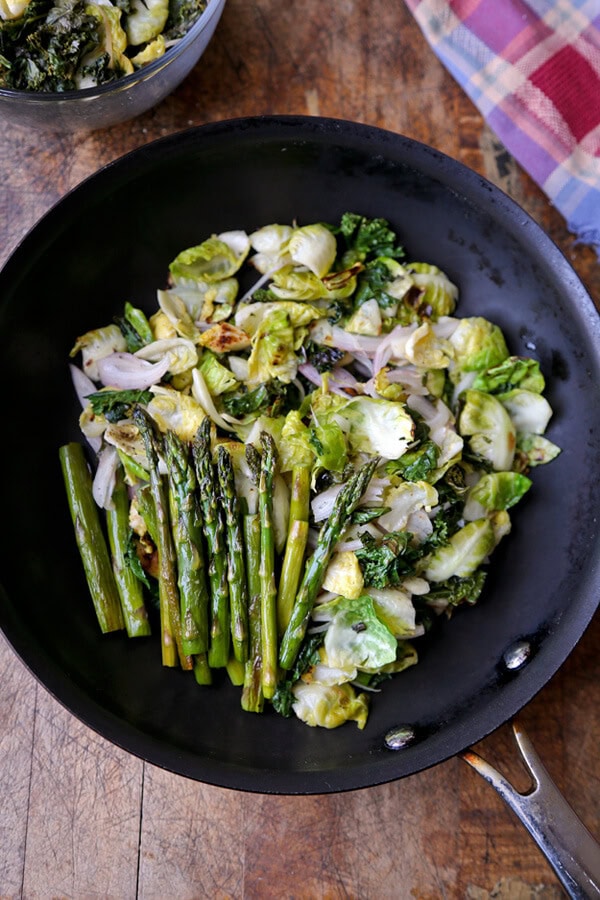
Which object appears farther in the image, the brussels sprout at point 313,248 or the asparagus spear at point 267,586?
the brussels sprout at point 313,248

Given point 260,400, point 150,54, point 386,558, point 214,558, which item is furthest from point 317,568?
point 150,54

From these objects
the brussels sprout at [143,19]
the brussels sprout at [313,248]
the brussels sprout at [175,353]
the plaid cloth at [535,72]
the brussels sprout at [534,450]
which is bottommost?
the brussels sprout at [175,353]

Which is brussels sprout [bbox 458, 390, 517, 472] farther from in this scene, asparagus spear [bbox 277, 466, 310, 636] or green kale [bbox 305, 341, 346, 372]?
asparagus spear [bbox 277, 466, 310, 636]

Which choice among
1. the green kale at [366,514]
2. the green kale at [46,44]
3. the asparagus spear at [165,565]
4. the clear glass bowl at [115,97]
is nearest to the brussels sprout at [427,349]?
the green kale at [366,514]

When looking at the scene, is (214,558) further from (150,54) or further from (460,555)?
(150,54)

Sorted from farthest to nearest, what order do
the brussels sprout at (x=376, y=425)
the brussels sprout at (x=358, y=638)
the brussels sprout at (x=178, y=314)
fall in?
1. the brussels sprout at (x=178, y=314)
2. the brussels sprout at (x=376, y=425)
3. the brussels sprout at (x=358, y=638)

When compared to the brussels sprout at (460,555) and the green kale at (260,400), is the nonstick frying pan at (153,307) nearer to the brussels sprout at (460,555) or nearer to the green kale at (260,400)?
the brussels sprout at (460,555)

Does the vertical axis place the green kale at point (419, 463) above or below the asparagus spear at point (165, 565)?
above

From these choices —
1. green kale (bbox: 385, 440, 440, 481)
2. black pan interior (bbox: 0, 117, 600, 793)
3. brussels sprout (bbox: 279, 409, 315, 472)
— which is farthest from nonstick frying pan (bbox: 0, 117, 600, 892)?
brussels sprout (bbox: 279, 409, 315, 472)
